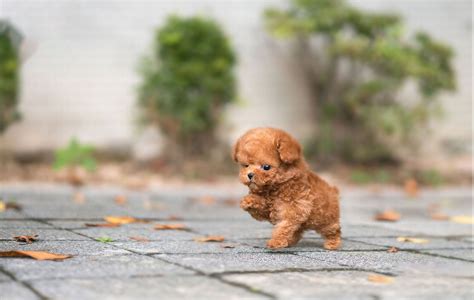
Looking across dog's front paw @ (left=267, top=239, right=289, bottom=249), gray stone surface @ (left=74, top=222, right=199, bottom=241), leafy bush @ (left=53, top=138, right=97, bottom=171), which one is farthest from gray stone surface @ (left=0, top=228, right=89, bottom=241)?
leafy bush @ (left=53, top=138, right=97, bottom=171)

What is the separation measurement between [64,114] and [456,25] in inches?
204

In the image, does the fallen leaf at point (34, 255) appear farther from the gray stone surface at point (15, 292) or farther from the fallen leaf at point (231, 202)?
the fallen leaf at point (231, 202)

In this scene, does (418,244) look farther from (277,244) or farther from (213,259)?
(213,259)

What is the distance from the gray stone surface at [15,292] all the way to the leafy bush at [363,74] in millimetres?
6937

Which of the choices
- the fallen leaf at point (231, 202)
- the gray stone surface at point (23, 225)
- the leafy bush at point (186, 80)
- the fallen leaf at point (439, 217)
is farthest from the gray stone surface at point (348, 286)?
the leafy bush at point (186, 80)

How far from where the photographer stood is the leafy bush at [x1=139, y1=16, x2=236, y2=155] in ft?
29.1

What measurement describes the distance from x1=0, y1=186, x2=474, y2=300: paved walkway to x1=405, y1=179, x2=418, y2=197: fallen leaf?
76.4 inches

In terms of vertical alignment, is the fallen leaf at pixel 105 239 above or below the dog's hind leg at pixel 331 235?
below

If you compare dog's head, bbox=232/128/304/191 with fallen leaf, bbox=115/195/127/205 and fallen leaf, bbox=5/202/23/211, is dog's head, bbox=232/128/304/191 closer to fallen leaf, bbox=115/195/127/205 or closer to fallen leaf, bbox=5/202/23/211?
fallen leaf, bbox=5/202/23/211

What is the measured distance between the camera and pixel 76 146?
847 centimetres

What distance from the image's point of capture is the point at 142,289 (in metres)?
2.93

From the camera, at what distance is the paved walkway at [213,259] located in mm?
2982

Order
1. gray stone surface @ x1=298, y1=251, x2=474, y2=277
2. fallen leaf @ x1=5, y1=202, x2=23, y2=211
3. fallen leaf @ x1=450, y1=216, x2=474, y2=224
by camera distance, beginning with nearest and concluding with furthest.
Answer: gray stone surface @ x1=298, y1=251, x2=474, y2=277 → fallen leaf @ x1=5, y1=202, x2=23, y2=211 → fallen leaf @ x1=450, y1=216, x2=474, y2=224

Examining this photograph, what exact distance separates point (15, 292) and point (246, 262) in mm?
1173
